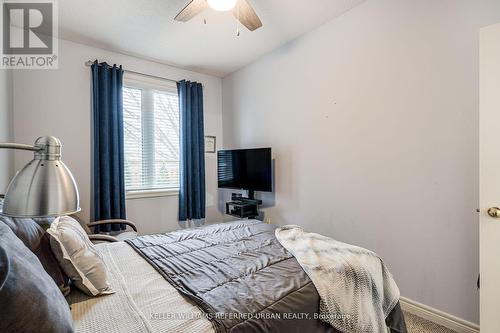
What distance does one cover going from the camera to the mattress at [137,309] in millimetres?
945

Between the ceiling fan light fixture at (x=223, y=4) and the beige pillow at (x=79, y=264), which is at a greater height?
the ceiling fan light fixture at (x=223, y=4)

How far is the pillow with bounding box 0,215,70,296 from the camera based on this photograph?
1.15 meters

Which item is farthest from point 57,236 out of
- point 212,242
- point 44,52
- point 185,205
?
point 44,52

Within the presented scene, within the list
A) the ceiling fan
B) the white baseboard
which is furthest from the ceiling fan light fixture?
the white baseboard

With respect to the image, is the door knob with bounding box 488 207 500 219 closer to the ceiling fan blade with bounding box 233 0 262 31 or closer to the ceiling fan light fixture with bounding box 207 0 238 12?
the ceiling fan blade with bounding box 233 0 262 31

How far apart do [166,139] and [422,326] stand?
11.6 feet

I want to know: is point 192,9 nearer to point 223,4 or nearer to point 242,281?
point 223,4

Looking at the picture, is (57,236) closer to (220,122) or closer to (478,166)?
(478,166)

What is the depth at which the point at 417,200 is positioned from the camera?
1988mm

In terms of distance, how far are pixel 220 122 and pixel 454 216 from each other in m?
3.33

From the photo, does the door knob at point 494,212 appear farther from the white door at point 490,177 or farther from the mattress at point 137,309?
the mattress at point 137,309

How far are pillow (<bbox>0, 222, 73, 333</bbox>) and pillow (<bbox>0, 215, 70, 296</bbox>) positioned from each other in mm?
352

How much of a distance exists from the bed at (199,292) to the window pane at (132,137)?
1.65 metres

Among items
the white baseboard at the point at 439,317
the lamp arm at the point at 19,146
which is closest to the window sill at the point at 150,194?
the lamp arm at the point at 19,146
